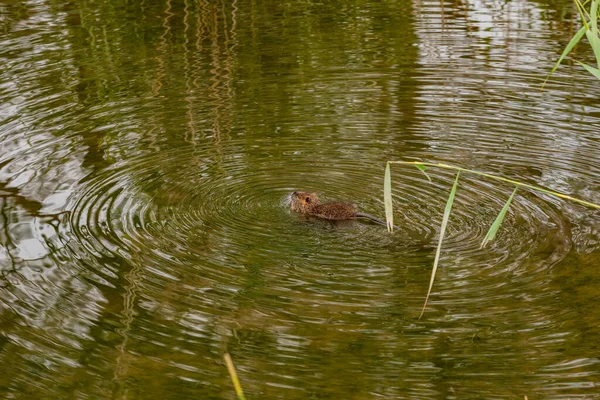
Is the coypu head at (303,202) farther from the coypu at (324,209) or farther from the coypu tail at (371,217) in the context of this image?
the coypu tail at (371,217)

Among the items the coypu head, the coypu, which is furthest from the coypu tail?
the coypu head

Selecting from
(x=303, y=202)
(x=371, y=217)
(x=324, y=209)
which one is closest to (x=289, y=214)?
(x=303, y=202)

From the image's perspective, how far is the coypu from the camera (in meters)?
6.72

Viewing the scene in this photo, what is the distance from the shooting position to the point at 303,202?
268 inches

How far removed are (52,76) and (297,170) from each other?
12.4 ft

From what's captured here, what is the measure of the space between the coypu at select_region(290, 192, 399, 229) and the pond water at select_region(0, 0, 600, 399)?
93 millimetres

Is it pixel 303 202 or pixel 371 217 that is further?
pixel 303 202

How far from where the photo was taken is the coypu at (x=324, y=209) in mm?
6723

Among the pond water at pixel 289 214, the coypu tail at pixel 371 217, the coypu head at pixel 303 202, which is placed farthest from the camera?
the coypu head at pixel 303 202

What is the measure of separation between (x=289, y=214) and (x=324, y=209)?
10.1 inches

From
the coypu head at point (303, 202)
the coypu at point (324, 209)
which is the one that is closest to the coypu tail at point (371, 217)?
the coypu at point (324, 209)

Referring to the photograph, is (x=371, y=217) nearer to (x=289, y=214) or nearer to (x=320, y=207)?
(x=320, y=207)

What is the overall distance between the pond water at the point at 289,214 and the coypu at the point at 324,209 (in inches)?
3.6

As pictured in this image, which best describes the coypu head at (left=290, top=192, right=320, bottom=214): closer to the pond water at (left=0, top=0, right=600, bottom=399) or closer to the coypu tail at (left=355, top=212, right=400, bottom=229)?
the pond water at (left=0, top=0, right=600, bottom=399)
